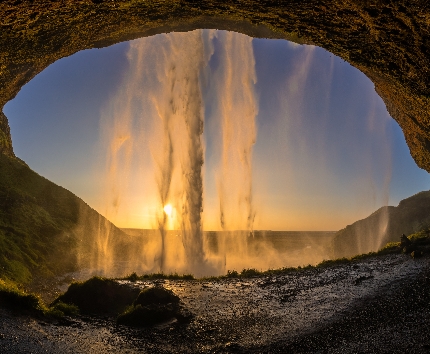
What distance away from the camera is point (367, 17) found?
7.84 m

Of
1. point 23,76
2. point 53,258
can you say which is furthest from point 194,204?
point 23,76

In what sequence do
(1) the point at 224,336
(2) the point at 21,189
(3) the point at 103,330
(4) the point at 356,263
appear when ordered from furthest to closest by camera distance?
1. (2) the point at 21,189
2. (4) the point at 356,263
3. (3) the point at 103,330
4. (1) the point at 224,336

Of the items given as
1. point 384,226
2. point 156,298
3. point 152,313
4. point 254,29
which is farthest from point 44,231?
point 384,226

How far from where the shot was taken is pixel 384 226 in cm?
4894

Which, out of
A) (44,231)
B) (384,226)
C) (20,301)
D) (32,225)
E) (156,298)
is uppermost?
(384,226)

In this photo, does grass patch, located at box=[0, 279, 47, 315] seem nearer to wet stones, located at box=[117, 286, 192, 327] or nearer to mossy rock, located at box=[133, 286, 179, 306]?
wet stones, located at box=[117, 286, 192, 327]

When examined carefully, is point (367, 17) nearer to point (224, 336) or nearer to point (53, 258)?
point (224, 336)

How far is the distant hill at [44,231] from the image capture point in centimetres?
2547

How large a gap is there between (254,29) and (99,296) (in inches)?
589

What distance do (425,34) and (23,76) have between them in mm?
16968

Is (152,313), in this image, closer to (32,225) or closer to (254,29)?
(254,29)

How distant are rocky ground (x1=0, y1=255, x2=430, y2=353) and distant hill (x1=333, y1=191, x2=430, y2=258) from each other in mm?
33192

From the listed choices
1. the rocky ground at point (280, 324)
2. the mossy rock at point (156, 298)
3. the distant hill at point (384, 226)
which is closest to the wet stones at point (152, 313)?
the mossy rock at point (156, 298)

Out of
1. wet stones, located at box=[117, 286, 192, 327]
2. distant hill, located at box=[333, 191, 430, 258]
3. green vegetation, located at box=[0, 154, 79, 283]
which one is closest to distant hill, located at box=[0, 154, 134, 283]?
green vegetation, located at box=[0, 154, 79, 283]
